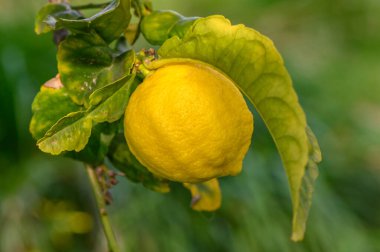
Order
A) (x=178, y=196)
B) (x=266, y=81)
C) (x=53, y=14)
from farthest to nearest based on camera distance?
(x=178, y=196) < (x=53, y=14) < (x=266, y=81)

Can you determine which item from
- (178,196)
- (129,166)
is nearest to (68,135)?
(129,166)

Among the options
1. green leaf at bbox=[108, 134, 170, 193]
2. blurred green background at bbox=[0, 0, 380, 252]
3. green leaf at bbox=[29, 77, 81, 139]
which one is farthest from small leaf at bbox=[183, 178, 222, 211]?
blurred green background at bbox=[0, 0, 380, 252]

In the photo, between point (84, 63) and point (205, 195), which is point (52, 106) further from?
point (205, 195)

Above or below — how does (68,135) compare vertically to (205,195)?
above

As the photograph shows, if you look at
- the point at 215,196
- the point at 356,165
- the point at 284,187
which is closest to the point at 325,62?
the point at 356,165

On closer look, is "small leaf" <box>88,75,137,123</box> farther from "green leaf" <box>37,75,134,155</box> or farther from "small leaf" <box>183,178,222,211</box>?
"small leaf" <box>183,178,222,211</box>

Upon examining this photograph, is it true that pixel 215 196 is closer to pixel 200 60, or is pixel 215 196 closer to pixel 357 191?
pixel 200 60

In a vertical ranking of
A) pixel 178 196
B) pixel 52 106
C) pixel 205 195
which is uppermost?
pixel 52 106
